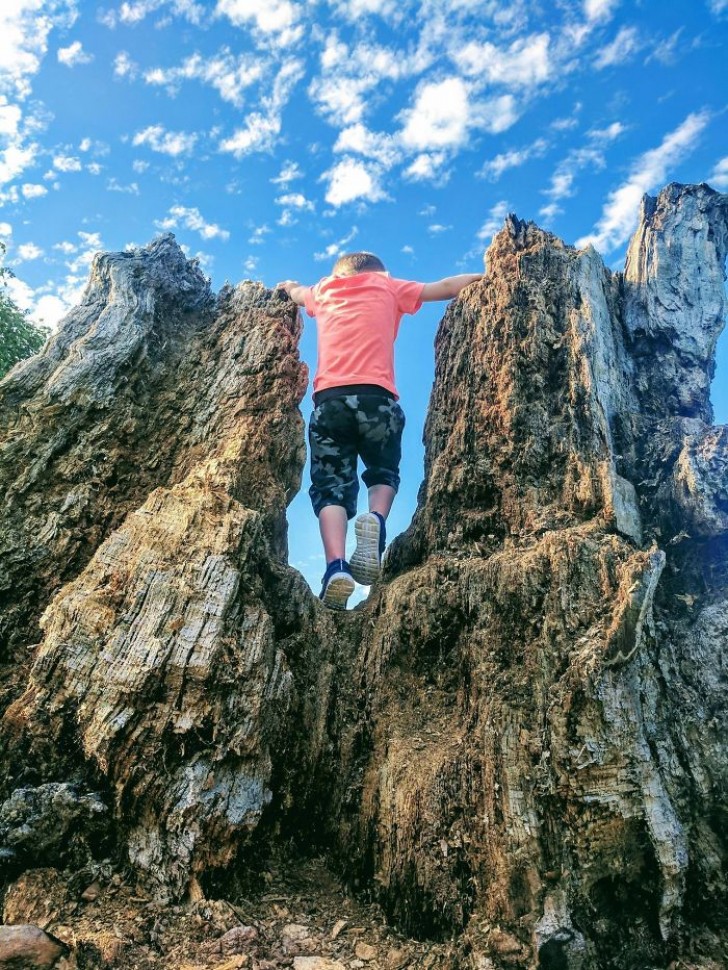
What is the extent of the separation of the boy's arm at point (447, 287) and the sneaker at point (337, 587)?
3.34m

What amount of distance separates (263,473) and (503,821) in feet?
10.7

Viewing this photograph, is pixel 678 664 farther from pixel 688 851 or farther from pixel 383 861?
pixel 383 861

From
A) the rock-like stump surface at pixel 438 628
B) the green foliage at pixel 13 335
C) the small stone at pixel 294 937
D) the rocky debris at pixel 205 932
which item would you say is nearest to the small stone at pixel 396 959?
the rocky debris at pixel 205 932

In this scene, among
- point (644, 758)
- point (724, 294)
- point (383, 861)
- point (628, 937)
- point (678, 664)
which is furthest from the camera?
point (724, 294)

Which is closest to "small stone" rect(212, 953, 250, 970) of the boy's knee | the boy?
the boy

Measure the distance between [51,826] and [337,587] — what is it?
2.69 m

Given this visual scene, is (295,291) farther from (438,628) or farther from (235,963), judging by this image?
(235,963)

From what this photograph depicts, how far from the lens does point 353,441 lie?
664 cm

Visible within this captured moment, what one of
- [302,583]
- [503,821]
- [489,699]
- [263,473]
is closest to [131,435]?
[263,473]

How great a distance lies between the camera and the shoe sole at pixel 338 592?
555 centimetres

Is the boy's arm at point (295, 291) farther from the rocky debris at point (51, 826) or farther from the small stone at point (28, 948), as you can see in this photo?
the small stone at point (28, 948)

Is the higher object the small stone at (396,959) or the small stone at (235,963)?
the small stone at (396,959)

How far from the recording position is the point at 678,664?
14.1 ft

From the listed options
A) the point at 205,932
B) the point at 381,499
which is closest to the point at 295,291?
the point at 381,499
